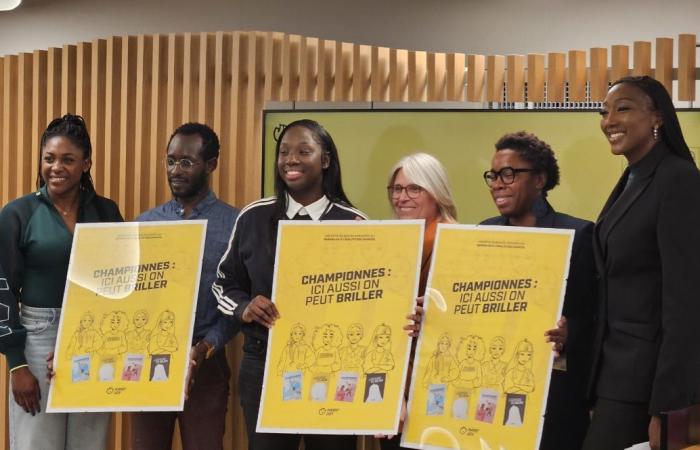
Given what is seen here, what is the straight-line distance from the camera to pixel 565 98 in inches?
184

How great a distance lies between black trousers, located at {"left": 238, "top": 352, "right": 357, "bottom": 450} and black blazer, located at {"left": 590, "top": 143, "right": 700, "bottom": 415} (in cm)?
105

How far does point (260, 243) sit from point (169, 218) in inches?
28.0

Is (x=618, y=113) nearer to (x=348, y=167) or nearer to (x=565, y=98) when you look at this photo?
(x=565, y=98)

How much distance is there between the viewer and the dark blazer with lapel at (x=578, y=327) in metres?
3.32

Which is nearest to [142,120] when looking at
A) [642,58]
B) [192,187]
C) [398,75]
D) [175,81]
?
[175,81]

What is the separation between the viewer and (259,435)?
11.6 feet

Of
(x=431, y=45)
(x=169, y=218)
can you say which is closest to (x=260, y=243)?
(x=169, y=218)

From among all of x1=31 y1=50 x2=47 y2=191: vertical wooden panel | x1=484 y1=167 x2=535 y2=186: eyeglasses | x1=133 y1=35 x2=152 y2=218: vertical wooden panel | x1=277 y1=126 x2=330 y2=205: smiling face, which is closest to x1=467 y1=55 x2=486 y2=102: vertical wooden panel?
x1=484 y1=167 x2=535 y2=186: eyeglasses

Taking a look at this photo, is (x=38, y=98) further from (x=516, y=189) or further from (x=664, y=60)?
(x=664, y=60)

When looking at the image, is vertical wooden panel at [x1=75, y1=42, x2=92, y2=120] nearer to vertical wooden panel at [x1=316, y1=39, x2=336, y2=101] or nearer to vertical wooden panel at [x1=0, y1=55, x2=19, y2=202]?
vertical wooden panel at [x1=0, y1=55, x2=19, y2=202]

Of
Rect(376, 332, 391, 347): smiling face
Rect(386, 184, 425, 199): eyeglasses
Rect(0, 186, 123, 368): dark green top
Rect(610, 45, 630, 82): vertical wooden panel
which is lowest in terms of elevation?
Rect(376, 332, 391, 347): smiling face

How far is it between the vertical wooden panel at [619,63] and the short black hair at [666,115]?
1.43 m

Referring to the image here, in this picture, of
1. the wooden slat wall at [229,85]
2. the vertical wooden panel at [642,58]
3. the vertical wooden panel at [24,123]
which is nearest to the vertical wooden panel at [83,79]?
the wooden slat wall at [229,85]

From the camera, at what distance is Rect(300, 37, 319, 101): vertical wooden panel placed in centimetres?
496
